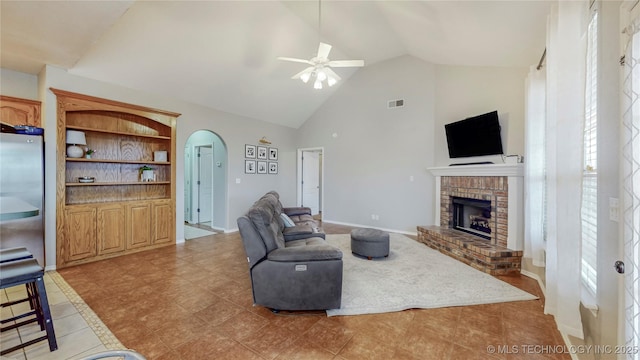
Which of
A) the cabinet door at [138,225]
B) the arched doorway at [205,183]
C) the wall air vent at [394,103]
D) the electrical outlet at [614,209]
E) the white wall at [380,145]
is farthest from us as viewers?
the arched doorway at [205,183]

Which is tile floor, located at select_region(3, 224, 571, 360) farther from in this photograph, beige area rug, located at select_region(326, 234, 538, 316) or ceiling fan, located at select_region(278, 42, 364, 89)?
ceiling fan, located at select_region(278, 42, 364, 89)

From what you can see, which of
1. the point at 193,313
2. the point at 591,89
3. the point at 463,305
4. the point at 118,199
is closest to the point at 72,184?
the point at 118,199

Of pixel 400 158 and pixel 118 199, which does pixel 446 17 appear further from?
pixel 118 199

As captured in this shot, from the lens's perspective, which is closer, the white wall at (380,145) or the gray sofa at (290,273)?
the gray sofa at (290,273)

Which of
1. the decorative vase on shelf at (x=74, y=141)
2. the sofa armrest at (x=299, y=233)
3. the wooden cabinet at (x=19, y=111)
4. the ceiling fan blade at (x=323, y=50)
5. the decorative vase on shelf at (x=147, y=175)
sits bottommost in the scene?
the sofa armrest at (x=299, y=233)

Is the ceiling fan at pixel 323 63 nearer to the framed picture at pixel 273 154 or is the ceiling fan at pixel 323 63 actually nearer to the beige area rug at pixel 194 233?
the framed picture at pixel 273 154

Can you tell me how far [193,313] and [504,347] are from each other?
2.67m

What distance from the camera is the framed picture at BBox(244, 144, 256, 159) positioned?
19.5ft

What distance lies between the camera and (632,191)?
3.98 ft

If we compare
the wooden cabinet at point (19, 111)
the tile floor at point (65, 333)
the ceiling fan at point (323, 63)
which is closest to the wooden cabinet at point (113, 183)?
the wooden cabinet at point (19, 111)

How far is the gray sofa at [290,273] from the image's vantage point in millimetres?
2242

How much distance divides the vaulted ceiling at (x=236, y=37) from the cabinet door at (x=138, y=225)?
2.02 meters

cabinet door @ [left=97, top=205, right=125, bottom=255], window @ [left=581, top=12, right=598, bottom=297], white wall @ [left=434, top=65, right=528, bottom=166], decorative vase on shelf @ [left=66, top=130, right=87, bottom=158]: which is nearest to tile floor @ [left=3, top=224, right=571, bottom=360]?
window @ [left=581, top=12, right=598, bottom=297]

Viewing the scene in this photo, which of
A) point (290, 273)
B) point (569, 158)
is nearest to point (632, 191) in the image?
point (569, 158)
